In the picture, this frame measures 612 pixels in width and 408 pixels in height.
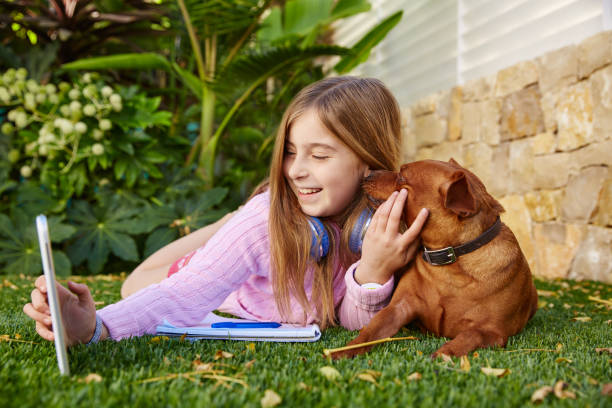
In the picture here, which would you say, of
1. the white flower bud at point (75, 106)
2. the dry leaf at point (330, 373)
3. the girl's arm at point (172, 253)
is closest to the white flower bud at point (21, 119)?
the white flower bud at point (75, 106)

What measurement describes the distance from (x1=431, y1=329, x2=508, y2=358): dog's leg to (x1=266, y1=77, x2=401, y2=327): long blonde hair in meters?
0.62

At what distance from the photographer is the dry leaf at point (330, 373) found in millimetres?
1330

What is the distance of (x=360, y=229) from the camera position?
225cm

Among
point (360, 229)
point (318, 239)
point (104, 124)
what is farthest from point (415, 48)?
point (318, 239)

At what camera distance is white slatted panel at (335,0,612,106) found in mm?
3744

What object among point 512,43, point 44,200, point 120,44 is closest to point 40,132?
point 44,200

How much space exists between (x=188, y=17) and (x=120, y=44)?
3.52 ft

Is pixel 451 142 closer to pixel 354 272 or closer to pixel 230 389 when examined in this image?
pixel 354 272

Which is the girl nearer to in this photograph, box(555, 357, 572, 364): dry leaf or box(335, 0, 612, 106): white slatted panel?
box(555, 357, 572, 364): dry leaf

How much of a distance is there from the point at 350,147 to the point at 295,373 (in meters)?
1.09

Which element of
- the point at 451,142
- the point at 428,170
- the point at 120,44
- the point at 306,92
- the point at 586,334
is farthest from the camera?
the point at 120,44

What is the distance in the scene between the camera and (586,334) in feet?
6.52

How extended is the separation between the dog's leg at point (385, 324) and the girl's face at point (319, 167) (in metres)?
0.54

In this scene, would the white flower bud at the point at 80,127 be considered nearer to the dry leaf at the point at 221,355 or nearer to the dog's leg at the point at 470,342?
the dry leaf at the point at 221,355
